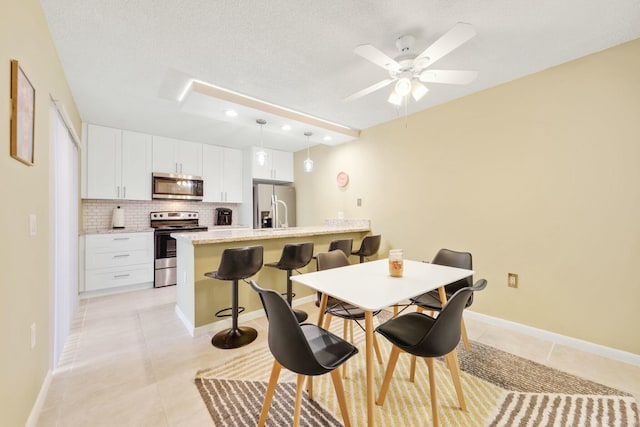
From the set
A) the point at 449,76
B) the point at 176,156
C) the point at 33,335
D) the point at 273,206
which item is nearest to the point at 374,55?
the point at 449,76

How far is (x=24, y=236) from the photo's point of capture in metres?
1.36

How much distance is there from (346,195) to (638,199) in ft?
10.2

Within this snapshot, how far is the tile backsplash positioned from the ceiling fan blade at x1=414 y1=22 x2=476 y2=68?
4578mm

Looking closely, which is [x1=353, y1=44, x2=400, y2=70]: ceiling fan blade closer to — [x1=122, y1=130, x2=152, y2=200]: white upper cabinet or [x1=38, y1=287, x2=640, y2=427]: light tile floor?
[x1=38, y1=287, x2=640, y2=427]: light tile floor

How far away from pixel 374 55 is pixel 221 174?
411 centimetres

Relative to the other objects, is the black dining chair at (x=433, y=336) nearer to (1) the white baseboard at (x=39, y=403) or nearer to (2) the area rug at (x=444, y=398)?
(2) the area rug at (x=444, y=398)

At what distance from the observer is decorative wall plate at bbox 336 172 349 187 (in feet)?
14.3

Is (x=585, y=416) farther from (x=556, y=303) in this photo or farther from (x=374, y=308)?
(x=374, y=308)

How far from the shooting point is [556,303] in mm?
2391

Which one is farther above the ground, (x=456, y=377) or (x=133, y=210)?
(x=133, y=210)

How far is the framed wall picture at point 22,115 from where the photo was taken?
3.92 ft

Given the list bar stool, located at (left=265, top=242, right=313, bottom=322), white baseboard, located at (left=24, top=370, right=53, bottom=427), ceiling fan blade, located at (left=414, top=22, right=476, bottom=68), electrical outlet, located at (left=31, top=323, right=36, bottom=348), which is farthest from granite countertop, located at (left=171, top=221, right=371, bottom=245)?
ceiling fan blade, located at (left=414, top=22, right=476, bottom=68)

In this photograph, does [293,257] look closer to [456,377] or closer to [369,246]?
[369,246]

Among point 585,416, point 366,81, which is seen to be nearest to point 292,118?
point 366,81
